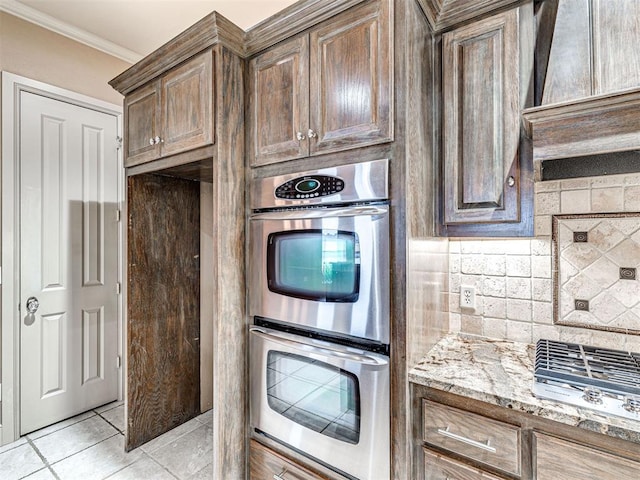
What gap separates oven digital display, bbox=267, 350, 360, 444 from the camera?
53.4 inches

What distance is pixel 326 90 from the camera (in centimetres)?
142

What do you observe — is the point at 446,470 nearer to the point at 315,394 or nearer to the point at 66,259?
the point at 315,394

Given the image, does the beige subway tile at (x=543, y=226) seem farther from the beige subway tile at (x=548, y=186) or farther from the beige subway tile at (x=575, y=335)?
the beige subway tile at (x=575, y=335)

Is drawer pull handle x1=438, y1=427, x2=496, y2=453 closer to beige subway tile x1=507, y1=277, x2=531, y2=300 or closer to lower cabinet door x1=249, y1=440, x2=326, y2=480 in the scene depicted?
lower cabinet door x1=249, y1=440, x2=326, y2=480

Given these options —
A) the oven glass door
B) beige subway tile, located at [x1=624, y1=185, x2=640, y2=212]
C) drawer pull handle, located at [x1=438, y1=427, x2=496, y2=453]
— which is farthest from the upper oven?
beige subway tile, located at [x1=624, y1=185, x2=640, y2=212]

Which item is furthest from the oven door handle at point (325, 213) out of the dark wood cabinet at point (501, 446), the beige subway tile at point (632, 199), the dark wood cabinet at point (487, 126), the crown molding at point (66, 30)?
the crown molding at point (66, 30)

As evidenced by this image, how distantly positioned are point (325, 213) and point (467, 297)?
91 centimetres

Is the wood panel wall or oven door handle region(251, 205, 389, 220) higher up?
oven door handle region(251, 205, 389, 220)

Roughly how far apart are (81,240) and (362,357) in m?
2.41

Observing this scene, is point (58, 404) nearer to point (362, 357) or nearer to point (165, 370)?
point (165, 370)

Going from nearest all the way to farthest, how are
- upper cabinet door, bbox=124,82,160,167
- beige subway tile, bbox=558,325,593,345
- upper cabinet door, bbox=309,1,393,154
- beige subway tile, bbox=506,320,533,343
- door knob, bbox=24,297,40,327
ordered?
upper cabinet door, bbox=309,1,393,154 → beige subway tile, bbox=558,325,593,345 → beige subway tile, bbox=506,320,533,343 → upper cabinet door, bbox=124,82,160,167 → door knob, bbox=24,297,40,327

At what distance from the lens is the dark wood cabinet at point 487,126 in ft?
4.32

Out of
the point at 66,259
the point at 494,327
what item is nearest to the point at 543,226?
the point at 494,327

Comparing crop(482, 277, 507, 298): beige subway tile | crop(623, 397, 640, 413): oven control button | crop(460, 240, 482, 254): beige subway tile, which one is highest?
crop(460, 240, 482, 254): beige subway tile
